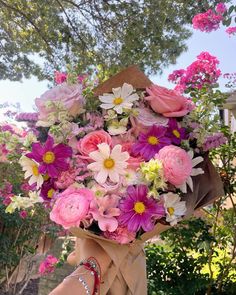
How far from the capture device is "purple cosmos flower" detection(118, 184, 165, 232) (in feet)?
3.49

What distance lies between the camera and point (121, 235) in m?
1.11

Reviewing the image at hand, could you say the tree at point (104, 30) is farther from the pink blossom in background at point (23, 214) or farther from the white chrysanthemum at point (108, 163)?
the white chrysanthemum at point (108, 163)

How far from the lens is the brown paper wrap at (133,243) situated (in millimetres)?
1178

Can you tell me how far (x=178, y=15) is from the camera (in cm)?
638

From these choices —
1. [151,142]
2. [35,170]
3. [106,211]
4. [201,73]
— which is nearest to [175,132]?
[151,142]

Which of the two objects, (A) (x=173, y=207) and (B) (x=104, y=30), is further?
(B) (x=104, y=30)

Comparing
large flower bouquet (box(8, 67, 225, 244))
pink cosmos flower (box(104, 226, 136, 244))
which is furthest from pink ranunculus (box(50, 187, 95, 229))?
pink cosmos flower (box(104, 226, 136, 244))

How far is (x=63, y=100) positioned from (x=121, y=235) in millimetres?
440

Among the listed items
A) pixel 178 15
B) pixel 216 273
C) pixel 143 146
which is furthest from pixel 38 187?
pixel 178 15

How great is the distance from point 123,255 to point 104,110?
45cm

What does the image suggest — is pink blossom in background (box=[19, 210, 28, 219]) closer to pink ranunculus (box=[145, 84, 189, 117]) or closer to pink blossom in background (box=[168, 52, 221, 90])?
pink blossom in background (box=[168, 52, 221, 90])

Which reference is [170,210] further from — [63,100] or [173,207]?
[63,100]

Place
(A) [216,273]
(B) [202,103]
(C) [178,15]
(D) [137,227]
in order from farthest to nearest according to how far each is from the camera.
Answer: (C) [178,15], (A) [216,273], (B) [202,103], (D) [137,227]

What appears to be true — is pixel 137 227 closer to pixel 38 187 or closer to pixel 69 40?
pixel 38 187
